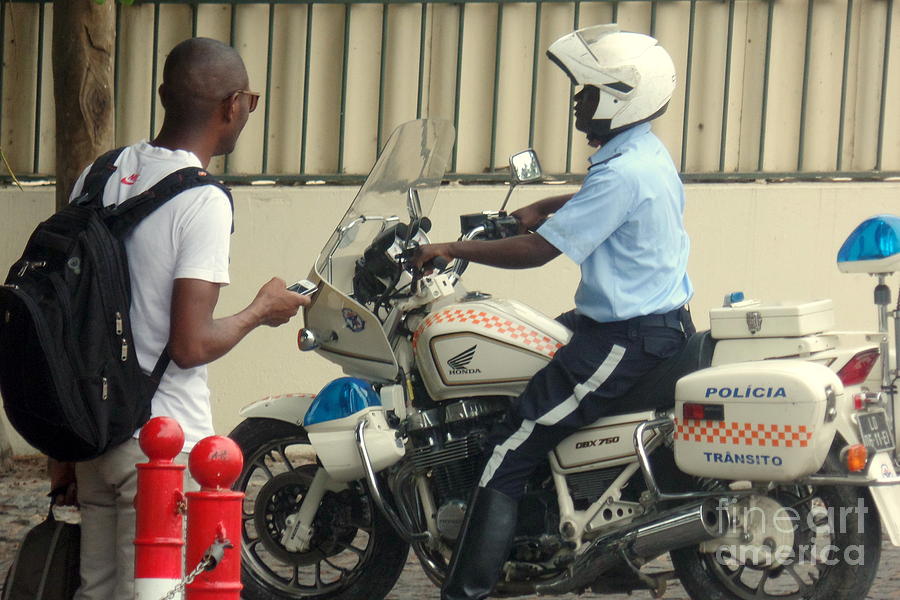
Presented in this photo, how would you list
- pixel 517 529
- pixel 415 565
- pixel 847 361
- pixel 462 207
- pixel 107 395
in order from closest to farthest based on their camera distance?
pixel 107 395, pixel 847 361, pixel 517 529, pixel 415 565, pixel 462 207

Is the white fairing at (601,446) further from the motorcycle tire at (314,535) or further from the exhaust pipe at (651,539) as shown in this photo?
the motorcycle tire at (314,535)

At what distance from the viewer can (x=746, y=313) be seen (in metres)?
4.17

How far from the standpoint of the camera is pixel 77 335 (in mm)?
2938

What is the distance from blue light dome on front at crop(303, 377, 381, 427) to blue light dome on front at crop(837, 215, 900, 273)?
A: 1.55 m

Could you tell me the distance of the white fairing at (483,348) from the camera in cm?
434

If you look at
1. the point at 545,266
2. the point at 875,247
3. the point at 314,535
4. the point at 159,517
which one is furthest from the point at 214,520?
the point at 545,266

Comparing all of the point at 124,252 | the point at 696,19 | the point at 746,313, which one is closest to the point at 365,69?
the point at 696,19

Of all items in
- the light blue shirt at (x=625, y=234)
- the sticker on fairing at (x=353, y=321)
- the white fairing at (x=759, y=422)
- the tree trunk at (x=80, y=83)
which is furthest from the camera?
the tree trunk at (x=80, y=83)

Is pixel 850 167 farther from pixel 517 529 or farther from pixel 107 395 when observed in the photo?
pixel 107 395

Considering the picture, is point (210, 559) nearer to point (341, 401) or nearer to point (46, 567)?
point (46, 567)

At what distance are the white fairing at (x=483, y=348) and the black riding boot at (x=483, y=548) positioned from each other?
35 centimetres

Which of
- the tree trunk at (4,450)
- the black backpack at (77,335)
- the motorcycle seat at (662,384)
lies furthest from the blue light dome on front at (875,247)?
the tree trunk at (4,450)

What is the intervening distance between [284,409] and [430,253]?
2.81 ft

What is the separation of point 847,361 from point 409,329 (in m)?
1.38
